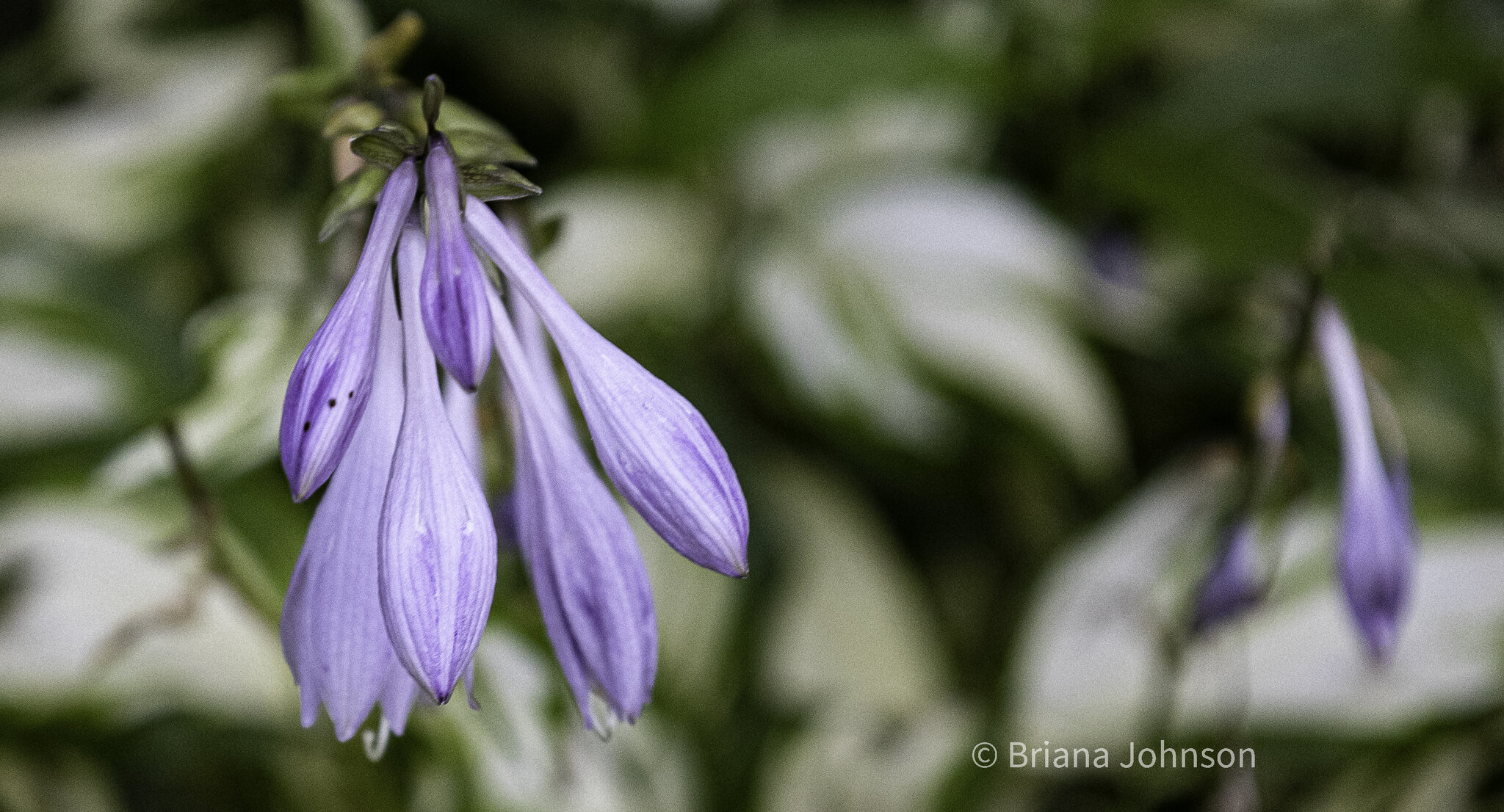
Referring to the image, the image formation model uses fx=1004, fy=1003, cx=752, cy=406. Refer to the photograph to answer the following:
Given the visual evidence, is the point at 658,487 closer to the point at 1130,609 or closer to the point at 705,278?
the point at 1130,609

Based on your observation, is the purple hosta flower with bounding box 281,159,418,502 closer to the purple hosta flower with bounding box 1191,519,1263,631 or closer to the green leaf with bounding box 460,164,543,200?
the green leaf with bounding box 460,164,543,200

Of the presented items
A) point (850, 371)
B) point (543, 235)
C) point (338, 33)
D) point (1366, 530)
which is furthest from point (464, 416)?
point (850, 371)

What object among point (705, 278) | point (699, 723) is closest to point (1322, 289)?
point (699, 723)

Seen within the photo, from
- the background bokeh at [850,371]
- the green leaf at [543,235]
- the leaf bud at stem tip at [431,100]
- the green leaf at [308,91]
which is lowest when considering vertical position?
the background bokeh at [850,371]

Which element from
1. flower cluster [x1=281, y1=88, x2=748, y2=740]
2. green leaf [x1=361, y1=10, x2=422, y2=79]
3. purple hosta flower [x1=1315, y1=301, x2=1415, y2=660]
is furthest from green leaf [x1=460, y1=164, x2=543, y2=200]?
purple hosta flower [x1=1315, y1=301, x2=1415, y2=660]

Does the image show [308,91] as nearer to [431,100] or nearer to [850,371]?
[431,100]

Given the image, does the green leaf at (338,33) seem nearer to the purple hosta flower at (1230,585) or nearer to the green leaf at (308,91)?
the green leaf at (308,91)

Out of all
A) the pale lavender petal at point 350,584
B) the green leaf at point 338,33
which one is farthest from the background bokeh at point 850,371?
the pale lavender petal at point 350,584
